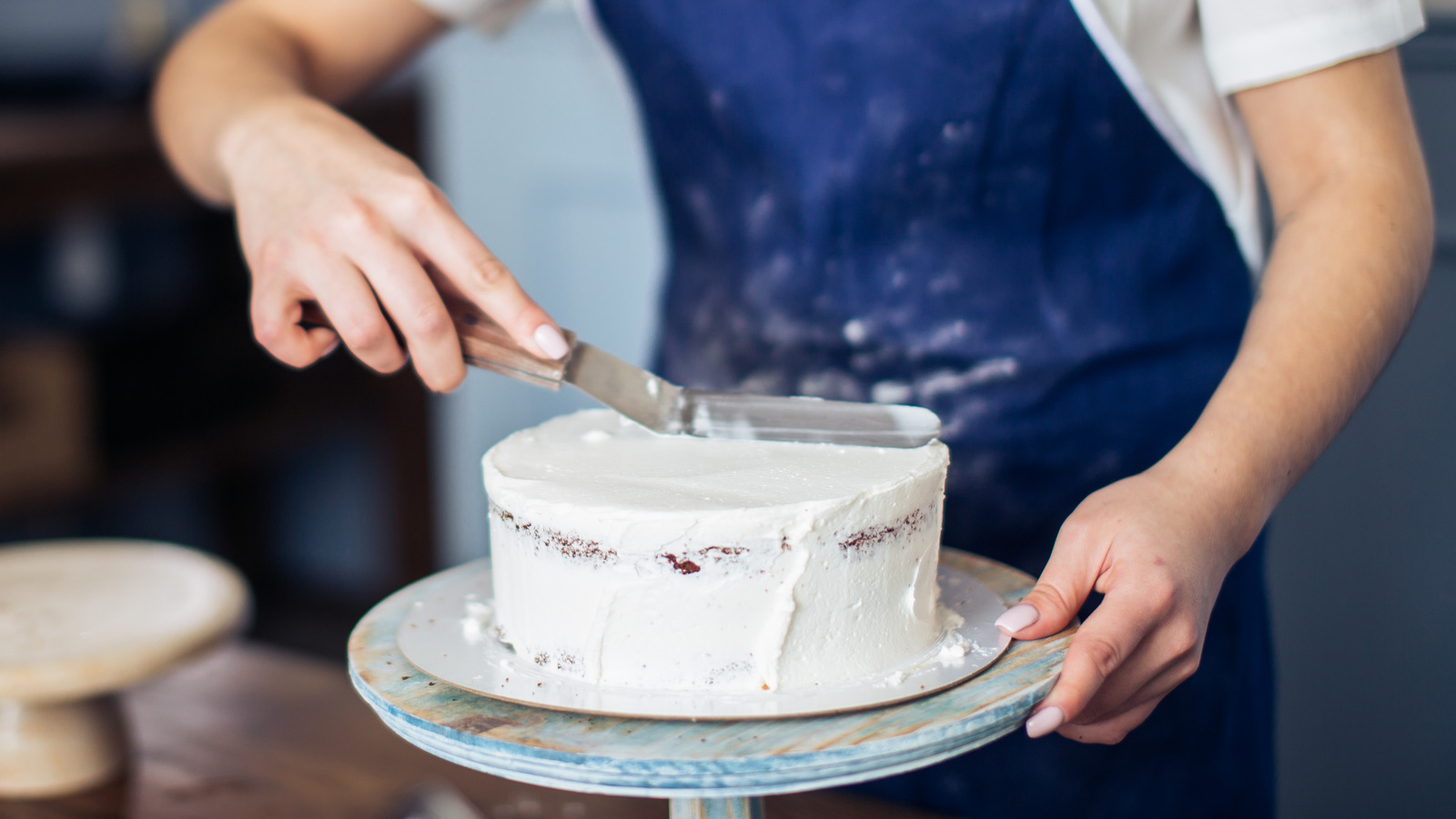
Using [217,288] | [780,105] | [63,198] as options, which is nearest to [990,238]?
[780,105]

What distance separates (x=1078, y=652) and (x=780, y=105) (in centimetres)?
53

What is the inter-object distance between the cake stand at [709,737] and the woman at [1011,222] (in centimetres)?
18

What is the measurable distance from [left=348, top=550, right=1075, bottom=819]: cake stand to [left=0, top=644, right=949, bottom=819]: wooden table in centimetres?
33

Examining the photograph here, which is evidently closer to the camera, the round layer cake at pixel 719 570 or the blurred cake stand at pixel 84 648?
the round layer cake at pixel 719 570

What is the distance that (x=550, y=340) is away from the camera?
0.70 meters

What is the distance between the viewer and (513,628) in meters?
0.70

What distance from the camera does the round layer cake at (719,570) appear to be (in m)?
0.64

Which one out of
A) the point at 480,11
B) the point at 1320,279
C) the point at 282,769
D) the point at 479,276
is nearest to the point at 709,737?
the point at 479,276

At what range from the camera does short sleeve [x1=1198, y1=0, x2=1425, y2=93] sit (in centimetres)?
74

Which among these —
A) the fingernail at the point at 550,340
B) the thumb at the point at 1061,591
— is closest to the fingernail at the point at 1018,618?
the thumb at the point at 1061,591

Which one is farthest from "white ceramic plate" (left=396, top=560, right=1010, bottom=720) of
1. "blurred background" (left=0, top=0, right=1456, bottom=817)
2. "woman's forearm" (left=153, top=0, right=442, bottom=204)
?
"blurred background" (left=0, top=0, right=1456, bottom=817)

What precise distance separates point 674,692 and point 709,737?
7 cm

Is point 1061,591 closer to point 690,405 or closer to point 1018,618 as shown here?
point 1018,618

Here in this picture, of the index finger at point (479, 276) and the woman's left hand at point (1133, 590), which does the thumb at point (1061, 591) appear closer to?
the woman's left hand at point (1133, 590)
